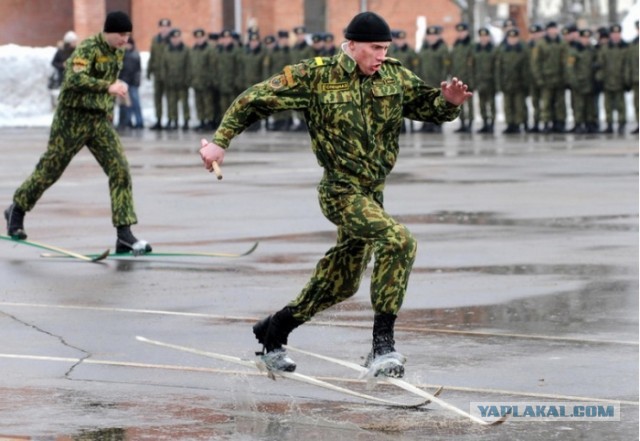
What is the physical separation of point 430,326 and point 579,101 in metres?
23.9

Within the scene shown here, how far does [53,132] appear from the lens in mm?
14578

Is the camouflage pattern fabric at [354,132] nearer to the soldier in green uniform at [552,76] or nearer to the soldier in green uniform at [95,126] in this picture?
the soldier in green uniform at [95,126]

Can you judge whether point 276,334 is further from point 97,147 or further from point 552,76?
point 552,76

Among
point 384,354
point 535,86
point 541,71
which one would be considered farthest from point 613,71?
point 384,354

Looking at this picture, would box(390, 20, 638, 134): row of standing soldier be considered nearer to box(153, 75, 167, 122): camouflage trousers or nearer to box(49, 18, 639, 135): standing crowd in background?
box(49, 18, 639, 135): standing crowd in background

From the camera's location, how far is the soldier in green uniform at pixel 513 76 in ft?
115

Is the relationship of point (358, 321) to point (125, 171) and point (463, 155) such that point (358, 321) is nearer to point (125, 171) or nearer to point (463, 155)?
point (125, 171)

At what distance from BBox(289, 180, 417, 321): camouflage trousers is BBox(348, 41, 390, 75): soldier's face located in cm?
56

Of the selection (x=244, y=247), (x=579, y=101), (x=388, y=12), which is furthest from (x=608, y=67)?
(x=388, y=12)

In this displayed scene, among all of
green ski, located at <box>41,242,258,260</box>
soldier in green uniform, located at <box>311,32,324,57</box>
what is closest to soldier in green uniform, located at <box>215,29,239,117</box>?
soldier in green uniform, located at <box>311,32,324,57</box>

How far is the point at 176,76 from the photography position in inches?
1518

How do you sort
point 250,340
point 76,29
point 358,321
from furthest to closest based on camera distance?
point 76,29, point 358,321, point 250,340

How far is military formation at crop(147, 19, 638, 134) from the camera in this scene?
3372cm

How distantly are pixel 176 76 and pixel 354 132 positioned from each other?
30335mm
